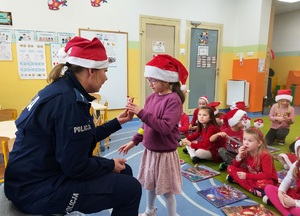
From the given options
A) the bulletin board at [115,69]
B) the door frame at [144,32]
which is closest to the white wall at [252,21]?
the door frame at [144,32]

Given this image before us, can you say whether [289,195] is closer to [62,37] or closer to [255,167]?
[255,167]

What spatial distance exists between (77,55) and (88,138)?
448mm

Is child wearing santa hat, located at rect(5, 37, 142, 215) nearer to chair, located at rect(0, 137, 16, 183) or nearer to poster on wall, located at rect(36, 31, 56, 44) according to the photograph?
chair, located at rect(0, 137, 16, 183)

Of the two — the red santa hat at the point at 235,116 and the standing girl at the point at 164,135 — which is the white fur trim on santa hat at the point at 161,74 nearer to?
the standing girl at the point at 164,135

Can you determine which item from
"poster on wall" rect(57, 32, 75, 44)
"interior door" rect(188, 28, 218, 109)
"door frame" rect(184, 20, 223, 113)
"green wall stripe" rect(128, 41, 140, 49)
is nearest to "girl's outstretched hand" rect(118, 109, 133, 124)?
"poster on wall" rect(57, 32, 75, 44)

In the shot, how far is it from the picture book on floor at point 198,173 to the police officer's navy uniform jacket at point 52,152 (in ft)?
5.55

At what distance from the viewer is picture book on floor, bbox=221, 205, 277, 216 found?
1.98 m

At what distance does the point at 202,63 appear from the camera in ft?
20.2

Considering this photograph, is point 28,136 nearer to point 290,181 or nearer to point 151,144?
point 151,144

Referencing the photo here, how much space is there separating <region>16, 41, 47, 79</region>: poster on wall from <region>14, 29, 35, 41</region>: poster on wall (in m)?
0.07

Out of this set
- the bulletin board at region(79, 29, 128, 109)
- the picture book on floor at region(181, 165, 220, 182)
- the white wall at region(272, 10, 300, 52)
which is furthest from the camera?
the white wall at region(272, 10, 300, 52)

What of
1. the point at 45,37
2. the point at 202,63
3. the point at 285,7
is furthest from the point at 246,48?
the point at 45,37

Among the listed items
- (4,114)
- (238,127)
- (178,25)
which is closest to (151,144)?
(238,127)

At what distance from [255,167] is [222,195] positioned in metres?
0.45
